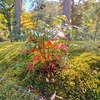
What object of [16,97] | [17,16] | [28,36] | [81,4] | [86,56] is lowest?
[16,97]

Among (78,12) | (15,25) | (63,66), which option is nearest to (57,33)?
(63,66)

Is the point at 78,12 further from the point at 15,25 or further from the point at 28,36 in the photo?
the point at 28,36

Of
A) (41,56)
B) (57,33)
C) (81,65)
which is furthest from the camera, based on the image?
(81,65)

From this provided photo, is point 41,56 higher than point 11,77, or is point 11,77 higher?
point 41,56

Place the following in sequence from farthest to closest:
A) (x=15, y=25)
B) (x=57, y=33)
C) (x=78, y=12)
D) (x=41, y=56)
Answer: (x=78, y=12) < (x=15, y=25) < (x=41, y=56) < (x=57, y=33)

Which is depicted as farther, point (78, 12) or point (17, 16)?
point (78, 12)

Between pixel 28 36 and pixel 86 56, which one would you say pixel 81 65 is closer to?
pixel 86 56

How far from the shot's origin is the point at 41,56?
5.20 feet

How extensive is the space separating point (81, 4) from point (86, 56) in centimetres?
1148

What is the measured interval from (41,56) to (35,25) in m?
0.31

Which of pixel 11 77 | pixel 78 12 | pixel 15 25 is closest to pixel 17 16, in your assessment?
pixel 15 25

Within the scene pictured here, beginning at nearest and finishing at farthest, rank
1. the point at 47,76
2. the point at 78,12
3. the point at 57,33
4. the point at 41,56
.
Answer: the point at 57,33 → the point at 41,56 → the point at 47,76 → the point at 78,12

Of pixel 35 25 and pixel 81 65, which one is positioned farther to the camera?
pixel 81 65

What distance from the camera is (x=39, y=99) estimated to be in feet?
5.01
